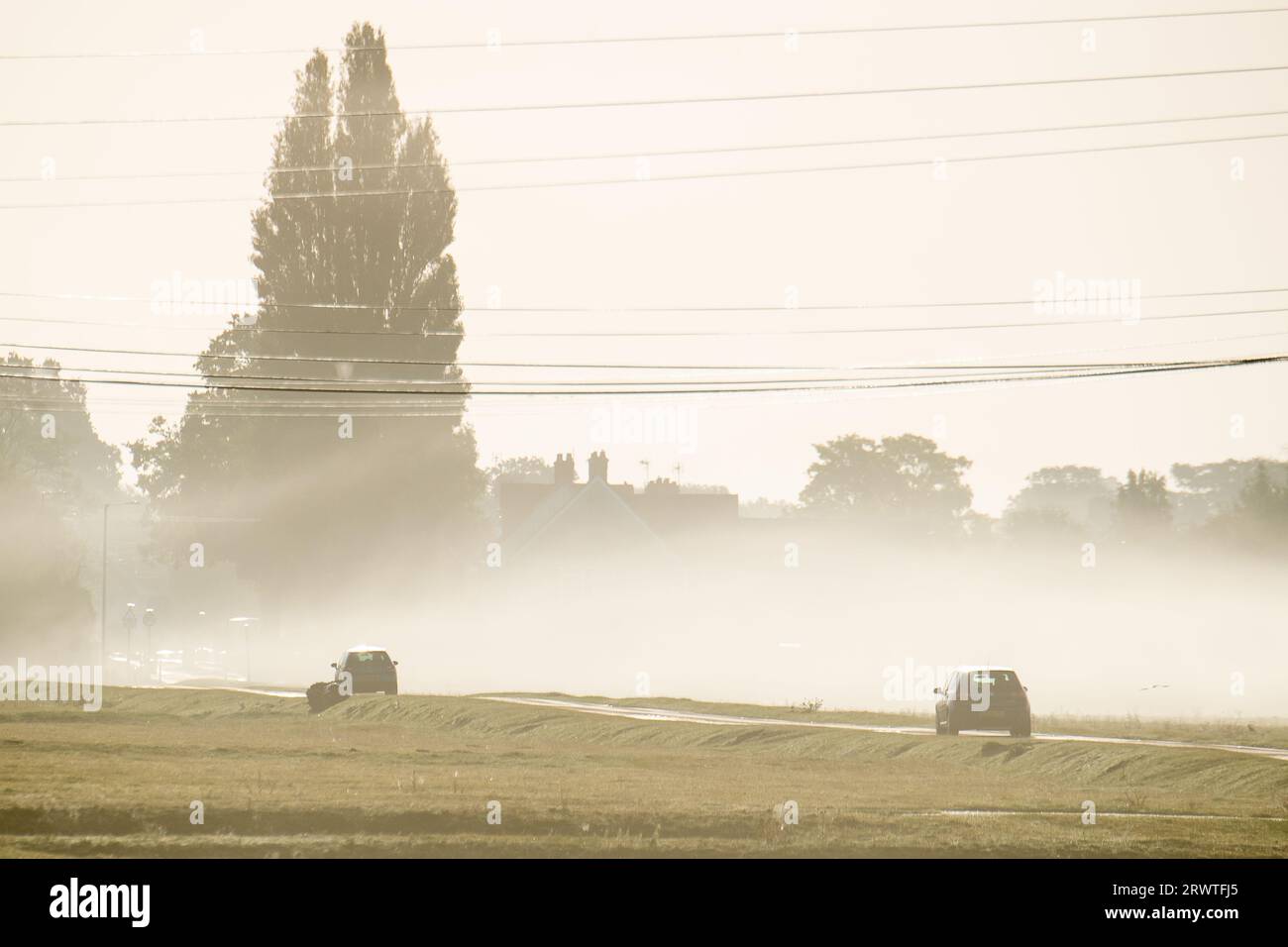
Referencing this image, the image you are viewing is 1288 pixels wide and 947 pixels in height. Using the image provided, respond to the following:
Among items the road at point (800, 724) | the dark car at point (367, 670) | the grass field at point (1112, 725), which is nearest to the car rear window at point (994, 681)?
the road at point (800, 724)

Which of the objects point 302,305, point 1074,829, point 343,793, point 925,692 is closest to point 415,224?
point 302,305

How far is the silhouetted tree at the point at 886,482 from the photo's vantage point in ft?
410

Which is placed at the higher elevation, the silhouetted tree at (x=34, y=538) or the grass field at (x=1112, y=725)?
the silhouetted tree at (x=34, y=538)

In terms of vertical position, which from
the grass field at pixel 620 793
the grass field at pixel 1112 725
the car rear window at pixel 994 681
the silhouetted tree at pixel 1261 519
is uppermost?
the silhouetted tree at pixel 1261 519

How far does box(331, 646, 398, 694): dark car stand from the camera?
177 feet

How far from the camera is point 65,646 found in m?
93.4

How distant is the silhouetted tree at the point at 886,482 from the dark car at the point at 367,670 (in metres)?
71.7

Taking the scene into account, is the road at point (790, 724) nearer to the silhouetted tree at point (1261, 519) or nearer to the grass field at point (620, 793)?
the grass field at point (620, 793)

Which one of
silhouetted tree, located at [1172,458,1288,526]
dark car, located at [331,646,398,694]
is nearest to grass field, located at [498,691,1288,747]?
dark car, located at [331,646,398,694]

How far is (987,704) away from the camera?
125 ft

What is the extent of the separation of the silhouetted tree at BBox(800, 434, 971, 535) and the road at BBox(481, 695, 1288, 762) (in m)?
68.4

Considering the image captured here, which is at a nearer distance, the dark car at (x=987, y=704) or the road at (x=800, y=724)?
the road at (x=800, y=724)

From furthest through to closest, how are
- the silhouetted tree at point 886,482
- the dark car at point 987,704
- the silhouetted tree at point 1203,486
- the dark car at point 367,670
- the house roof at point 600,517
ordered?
1. the silhouetted tree at point 1203,486
2. the silhouetted tree at point 886,482
3. the house roof at point 600,517
4. the dark car at point 367,670
5. the dark car at point 987,704
